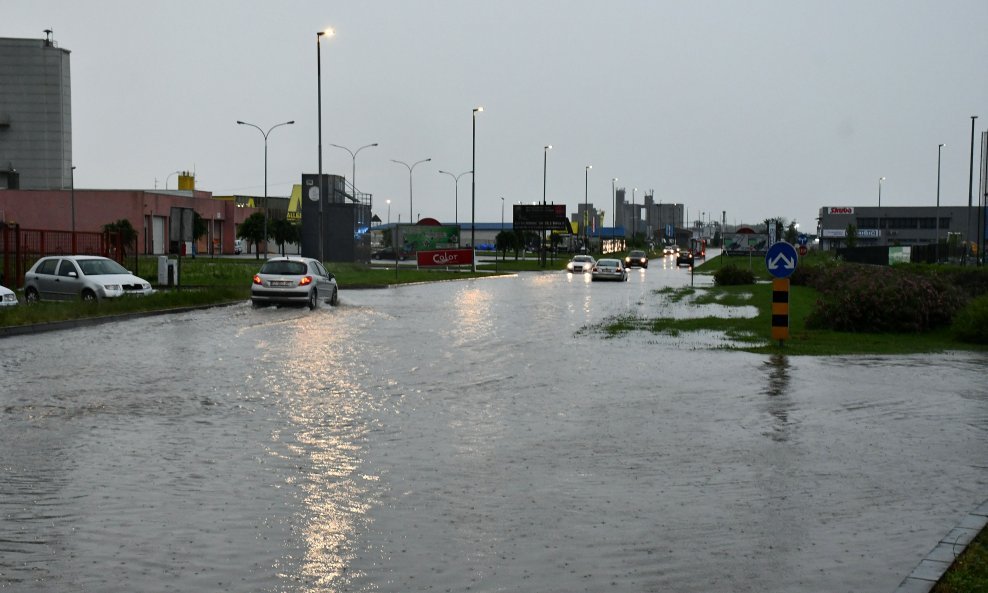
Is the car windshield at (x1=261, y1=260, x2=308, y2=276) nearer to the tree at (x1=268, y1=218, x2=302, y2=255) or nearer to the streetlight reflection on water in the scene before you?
the streetlight reflection on water

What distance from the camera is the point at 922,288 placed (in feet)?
80.0

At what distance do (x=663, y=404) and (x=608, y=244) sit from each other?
170 metres

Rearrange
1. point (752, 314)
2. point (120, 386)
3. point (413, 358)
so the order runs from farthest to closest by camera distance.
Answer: point (752, 314), point (413, 358), point (120, 386)

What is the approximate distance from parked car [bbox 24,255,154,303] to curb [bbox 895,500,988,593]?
25.5m

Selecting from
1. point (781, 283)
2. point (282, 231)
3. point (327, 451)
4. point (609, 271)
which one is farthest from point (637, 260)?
point (327, 451)

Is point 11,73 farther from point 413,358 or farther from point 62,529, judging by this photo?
point 62,529

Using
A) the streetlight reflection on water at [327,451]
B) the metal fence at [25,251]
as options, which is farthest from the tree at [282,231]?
the streetlight reflection on water at [327,451]

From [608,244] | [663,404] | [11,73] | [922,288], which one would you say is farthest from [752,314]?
[608,244]

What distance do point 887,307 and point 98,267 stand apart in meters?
21.1

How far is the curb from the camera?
5980mm

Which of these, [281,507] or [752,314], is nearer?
[281,507]

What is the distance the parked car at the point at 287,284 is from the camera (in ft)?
99.9

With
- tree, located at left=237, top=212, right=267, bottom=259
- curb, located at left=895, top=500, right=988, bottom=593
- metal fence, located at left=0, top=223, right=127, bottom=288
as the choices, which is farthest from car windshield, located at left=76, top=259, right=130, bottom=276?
tree, located at left=237, top=212, right=267, bottom=259

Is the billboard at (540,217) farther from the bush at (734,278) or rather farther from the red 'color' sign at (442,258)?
the bush at (734,278)
